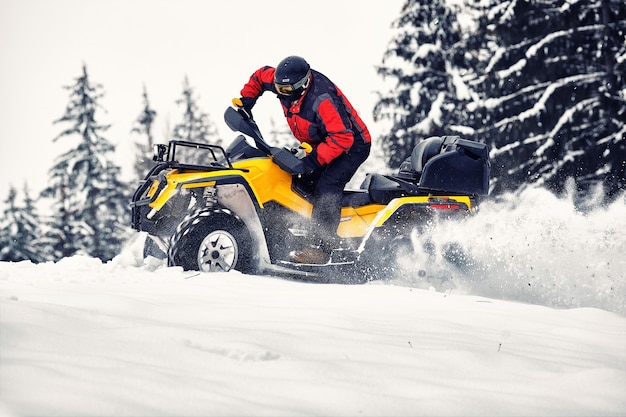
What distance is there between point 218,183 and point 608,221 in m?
4.14

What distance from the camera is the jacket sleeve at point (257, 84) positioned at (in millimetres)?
7848

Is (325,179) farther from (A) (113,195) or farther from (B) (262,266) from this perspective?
(A) (113,195)

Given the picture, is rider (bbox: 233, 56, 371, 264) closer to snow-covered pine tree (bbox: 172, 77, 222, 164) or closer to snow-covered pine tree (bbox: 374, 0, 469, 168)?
snow-covered pine tree (bbox: 374, 0, 469, 168)

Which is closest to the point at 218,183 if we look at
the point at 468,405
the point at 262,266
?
the point at 262,266

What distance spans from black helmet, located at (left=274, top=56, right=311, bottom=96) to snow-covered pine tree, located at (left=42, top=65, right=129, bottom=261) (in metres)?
25.5

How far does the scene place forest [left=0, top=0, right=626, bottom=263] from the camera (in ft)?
65.2

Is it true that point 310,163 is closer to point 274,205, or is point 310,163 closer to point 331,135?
point 331,135

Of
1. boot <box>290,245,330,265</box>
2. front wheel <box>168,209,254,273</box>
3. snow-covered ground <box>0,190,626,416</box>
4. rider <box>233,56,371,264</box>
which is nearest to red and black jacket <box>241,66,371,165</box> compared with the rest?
rider <box>233,56,371,264</box>

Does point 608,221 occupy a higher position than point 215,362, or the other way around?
point 608,221

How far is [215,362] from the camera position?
2959mm

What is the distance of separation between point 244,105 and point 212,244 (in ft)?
6.43

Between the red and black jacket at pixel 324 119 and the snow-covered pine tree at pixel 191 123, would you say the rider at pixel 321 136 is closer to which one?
the red and black jacket at pixel 324 119

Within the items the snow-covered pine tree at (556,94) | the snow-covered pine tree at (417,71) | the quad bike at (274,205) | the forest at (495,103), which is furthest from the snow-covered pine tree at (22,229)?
the quad bike at (274,205)

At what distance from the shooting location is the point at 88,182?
3186cm
